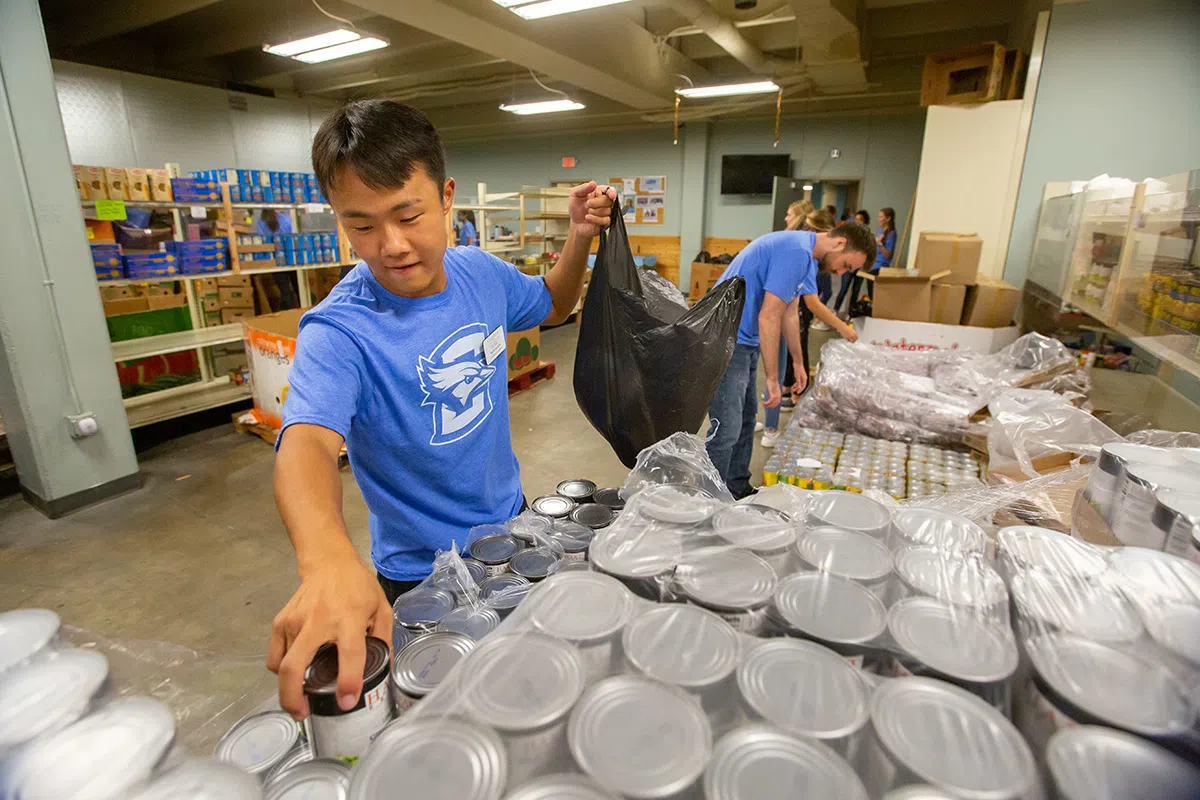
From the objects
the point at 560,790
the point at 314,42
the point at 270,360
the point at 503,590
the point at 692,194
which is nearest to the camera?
the point at 560,790

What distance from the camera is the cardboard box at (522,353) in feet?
19.0

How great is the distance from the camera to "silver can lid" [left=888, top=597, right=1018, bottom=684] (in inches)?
25.0

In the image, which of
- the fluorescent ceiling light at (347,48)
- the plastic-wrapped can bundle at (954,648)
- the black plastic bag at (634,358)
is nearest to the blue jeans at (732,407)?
the black plastic bag at (634,358)

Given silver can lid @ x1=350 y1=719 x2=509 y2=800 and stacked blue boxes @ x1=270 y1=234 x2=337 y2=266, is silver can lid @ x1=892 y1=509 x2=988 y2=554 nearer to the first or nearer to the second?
silver can lid @ x1=350 y1=719 x2=509 y2=800

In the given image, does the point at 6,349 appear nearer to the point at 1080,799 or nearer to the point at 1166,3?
the point at 1080,799

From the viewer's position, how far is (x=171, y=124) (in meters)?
8.23

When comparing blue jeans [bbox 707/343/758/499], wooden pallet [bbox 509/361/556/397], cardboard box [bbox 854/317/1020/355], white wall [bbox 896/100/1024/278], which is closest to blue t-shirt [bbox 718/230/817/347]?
blue jeans [bbox 707/343/758/499]

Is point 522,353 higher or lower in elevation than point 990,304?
lower

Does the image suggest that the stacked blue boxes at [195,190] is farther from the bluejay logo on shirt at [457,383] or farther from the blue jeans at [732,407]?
the bluejay logo on shirt at [457,383]

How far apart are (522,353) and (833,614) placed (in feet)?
17.5

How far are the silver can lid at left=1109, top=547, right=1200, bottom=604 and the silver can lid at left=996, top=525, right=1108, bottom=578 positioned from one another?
0.02 metres

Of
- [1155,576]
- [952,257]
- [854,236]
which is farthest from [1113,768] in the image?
[952,257]

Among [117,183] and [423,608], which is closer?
A: [423,608]

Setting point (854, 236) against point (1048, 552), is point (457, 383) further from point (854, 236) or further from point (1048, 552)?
point (854, 236)
